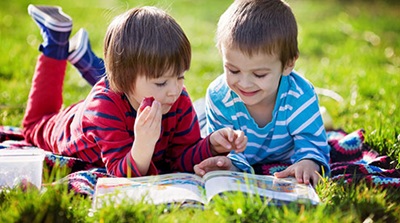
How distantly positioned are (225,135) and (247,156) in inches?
18.4

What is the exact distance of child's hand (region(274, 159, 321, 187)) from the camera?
302 centimetres

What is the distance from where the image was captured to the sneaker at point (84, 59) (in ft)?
13.3

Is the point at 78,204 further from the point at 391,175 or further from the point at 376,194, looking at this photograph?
the point at 391,175

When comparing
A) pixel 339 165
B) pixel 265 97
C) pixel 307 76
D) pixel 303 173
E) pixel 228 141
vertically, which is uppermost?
pixel 265 97

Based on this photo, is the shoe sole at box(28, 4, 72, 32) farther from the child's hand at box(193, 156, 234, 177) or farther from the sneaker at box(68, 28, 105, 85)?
the child's hand at box(193, 156, 234, 177)

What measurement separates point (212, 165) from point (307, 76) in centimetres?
259

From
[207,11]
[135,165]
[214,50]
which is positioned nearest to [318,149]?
[135,165]

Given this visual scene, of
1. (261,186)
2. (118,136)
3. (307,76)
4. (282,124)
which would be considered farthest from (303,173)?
(307,76)

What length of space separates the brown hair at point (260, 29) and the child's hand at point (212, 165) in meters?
0.54

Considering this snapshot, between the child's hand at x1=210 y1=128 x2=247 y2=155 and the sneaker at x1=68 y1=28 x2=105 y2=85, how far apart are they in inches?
45.8

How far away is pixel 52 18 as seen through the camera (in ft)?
13.0

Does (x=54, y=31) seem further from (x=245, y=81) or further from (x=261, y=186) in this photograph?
(x=261, y=186)

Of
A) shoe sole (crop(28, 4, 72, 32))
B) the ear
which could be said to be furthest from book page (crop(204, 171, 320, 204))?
shoe sole (crop(28, 4, 72, 32))

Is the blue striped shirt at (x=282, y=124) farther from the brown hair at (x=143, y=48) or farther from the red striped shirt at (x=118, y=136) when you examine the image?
the brown hair at (x=143, y=48)
